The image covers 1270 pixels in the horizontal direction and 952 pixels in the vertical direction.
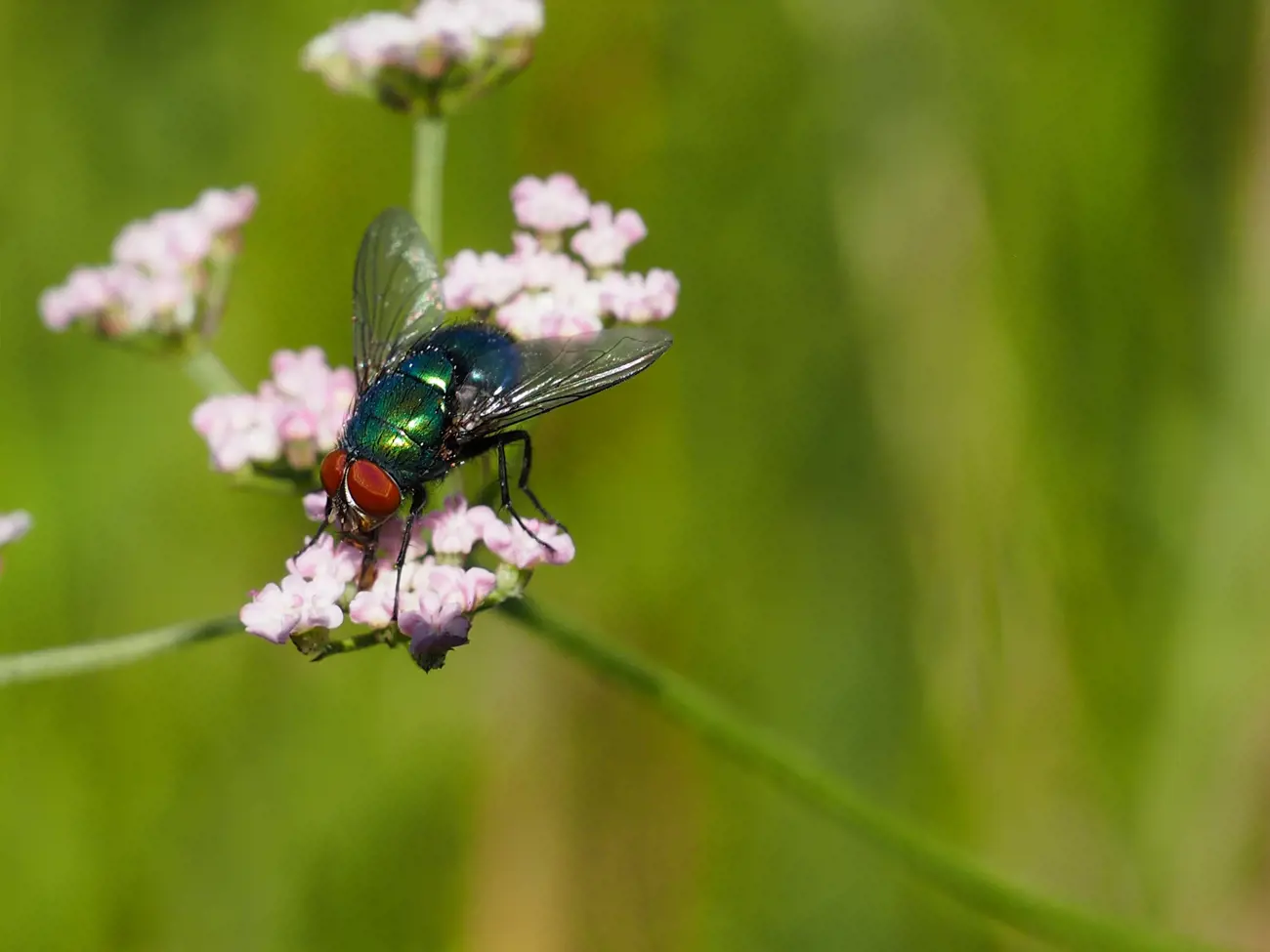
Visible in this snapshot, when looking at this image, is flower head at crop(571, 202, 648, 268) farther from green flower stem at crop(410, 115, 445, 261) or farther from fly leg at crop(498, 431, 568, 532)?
fly leg at crop(498, 431, 568, 532)

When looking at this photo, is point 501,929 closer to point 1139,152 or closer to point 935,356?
point 935,356

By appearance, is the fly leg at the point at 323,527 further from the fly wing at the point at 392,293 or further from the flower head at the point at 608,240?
the flower head at the point at 608,240

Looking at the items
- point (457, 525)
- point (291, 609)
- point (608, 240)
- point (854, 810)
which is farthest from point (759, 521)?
point (291, 609)

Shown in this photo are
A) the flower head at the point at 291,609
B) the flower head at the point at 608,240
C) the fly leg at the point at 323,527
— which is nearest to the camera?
the flower head at the point at 291,609

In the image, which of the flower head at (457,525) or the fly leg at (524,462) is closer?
the flower head at (457,525)

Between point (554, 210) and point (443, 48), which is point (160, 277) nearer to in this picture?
point (443, 48)

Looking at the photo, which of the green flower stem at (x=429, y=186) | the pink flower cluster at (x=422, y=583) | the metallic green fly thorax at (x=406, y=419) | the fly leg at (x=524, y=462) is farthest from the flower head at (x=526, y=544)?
the green flower stem at (x=429, y=186)

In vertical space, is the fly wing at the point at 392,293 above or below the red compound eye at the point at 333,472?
above
